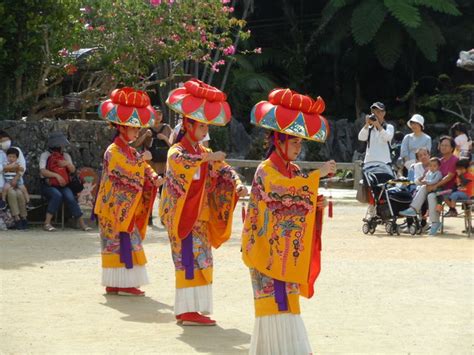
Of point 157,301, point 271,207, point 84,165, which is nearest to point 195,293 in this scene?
point 157,301

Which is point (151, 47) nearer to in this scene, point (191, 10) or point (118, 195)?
point (191, 10)

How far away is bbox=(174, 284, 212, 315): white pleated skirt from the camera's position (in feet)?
27.8

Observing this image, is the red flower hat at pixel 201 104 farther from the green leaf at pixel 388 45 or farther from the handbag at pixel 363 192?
the green leaf at pixel 388 45

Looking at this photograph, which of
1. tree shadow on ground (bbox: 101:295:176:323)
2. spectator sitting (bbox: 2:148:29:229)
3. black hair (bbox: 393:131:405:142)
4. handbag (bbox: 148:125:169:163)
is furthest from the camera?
black hair (bbox: 393:131:405:142)

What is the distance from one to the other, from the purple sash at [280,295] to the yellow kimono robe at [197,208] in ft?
5.37

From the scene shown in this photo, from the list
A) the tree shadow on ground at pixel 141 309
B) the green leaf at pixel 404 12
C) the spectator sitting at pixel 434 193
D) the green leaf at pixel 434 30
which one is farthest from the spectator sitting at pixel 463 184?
the green leaf at pixel 434 30

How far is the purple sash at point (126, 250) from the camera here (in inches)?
391

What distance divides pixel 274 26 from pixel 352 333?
89.7ft

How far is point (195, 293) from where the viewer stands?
852 centimetres

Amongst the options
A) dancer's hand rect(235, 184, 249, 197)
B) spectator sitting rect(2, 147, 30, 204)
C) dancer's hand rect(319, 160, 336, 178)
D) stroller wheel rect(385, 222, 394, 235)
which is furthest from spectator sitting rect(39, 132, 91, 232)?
dancer's hand rect(319, 160, 336, 178)

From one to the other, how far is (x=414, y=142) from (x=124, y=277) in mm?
7673

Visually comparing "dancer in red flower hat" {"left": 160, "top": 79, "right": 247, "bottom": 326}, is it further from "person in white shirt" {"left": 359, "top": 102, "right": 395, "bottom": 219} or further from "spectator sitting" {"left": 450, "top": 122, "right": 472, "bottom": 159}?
"spectator sitting" {"left": 450, "top": 122, "right": 472, "bottom": 159}

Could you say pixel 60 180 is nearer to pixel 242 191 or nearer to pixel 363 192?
pixel 363 192

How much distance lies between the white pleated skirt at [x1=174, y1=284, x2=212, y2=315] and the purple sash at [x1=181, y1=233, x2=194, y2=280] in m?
0.11
